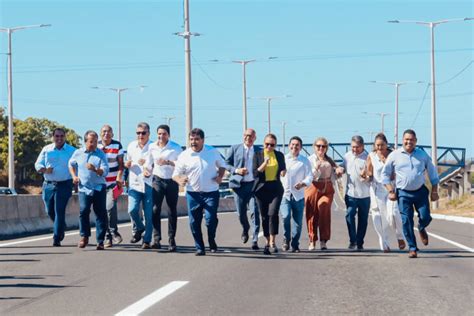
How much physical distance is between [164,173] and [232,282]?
459 centimetres

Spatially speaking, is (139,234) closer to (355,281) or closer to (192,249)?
(192,249)

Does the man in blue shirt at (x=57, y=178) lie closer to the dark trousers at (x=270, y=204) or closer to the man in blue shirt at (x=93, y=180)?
the man in blue shirt at (x=93, y=180)

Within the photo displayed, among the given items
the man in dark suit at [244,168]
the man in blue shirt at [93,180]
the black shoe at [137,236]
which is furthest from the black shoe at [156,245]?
the man in dark suit at [244,168]

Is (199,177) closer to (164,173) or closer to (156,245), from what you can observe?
(164,173)

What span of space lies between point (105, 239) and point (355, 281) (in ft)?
21.3

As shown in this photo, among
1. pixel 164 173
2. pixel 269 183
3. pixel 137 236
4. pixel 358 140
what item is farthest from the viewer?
pixel 137 236

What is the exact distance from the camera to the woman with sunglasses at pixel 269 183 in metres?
15.9

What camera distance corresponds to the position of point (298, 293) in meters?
10.8

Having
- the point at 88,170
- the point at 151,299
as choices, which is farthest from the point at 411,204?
the point at 151,299

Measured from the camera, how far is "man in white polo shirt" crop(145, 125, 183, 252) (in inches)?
629

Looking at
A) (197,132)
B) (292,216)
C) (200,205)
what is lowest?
(292,216)

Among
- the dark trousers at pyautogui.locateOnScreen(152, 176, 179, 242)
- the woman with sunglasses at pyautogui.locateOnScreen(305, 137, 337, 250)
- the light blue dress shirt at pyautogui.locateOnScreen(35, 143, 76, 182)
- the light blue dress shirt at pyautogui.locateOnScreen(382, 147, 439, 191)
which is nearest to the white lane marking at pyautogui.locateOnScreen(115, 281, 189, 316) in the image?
the dark trousers at pyautogui.locateOnScreen(152, 176, 179, 242)

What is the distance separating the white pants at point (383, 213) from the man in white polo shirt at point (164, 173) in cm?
309

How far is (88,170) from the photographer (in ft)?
53.1
